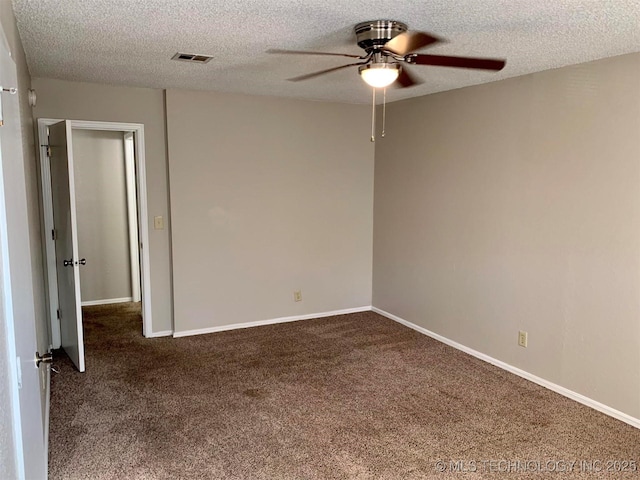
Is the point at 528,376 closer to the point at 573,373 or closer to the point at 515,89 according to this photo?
the point at 573,373

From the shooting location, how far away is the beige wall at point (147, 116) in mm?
4121

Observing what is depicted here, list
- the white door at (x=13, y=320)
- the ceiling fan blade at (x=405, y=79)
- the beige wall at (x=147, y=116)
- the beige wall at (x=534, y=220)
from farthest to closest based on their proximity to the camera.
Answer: the beige wall at (x=147, y=116) < the beige wall at (x=534, y=220) < the ceiling fan blade at (x=405, y=79) < the white door at (x=13, y=320)

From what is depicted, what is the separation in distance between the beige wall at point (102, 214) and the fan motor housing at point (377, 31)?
4220mm

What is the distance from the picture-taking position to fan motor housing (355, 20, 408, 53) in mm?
2457

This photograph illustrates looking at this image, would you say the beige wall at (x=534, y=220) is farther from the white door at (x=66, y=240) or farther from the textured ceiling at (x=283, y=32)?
the white door at (x=66, y=240)

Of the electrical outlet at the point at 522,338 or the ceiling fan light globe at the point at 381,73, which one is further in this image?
the electrical outlet at the point at 522,338

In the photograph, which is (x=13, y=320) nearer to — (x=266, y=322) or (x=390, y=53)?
(x=390, y=53)

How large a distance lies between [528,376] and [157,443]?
269cm

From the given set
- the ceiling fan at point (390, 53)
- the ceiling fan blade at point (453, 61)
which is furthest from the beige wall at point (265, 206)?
the ceiling fan blade at point (453, 61)

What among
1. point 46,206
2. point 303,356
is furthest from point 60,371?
point 303,356

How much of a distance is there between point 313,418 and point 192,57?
2.46 meters

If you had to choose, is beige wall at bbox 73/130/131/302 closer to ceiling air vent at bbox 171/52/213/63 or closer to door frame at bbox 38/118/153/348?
door frame at bbox 38/118/153/348

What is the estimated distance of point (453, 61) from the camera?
8.21 feet

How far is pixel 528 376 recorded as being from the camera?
377 cm
